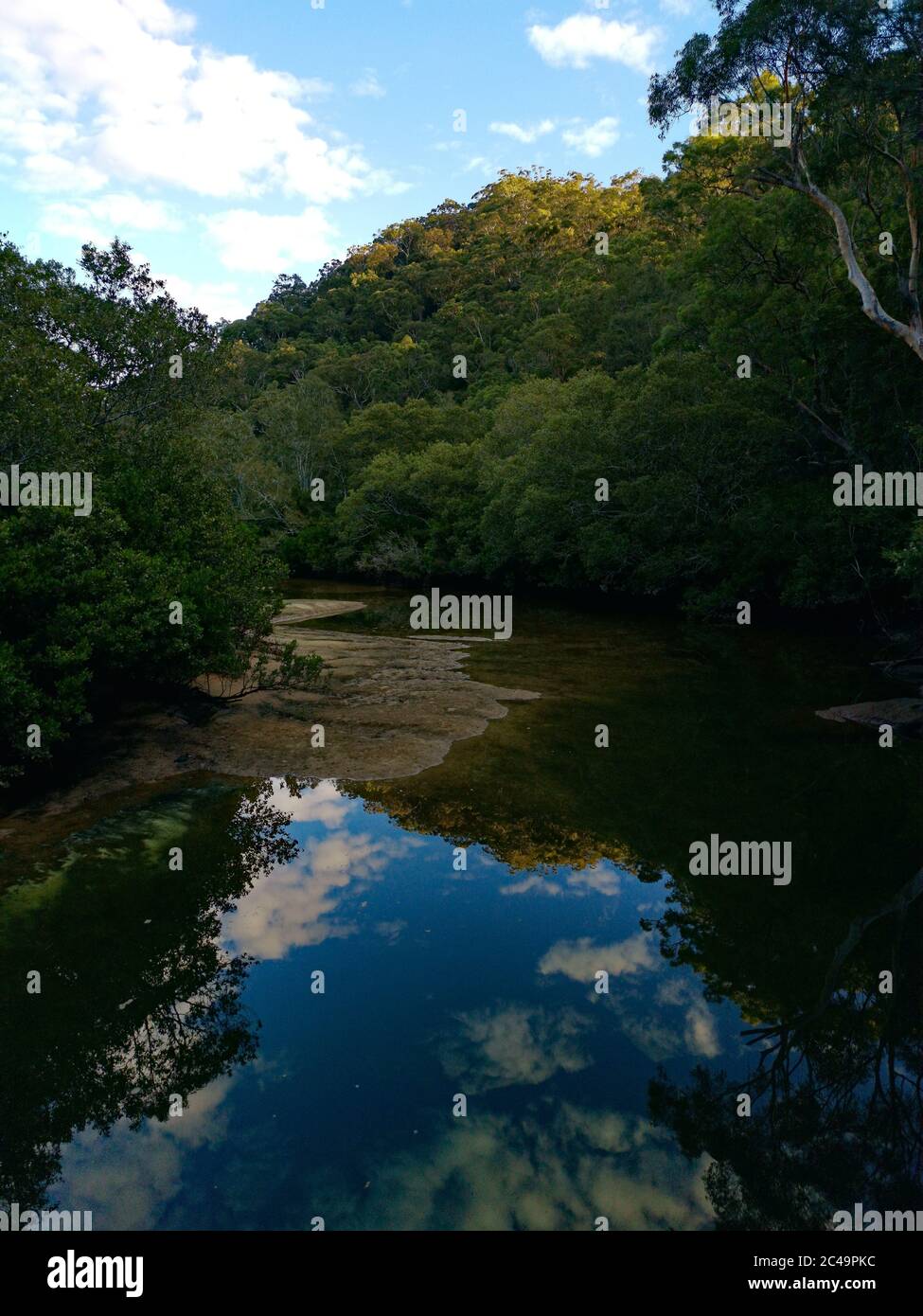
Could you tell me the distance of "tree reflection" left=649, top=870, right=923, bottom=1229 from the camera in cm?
508

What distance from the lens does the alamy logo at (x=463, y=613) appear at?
1280 inches

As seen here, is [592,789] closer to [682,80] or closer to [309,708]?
[309,708]

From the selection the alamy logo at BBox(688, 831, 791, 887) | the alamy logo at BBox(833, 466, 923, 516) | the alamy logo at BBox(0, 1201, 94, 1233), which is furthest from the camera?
the alamy logo at BBox(833, 466, 923, 516)

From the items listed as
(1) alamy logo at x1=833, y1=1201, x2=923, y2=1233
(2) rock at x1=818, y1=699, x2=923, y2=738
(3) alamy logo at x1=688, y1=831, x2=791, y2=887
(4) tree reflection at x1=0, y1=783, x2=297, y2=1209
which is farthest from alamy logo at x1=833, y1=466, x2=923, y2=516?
(1) alamy logo at x1=833, y1=1201, x2=923, y2=1233

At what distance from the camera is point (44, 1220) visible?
4.87 m

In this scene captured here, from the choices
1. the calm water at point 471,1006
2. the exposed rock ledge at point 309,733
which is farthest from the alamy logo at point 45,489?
the calm water at point 471,1006

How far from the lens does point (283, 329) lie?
386ft

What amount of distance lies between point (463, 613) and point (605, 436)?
10977 mm

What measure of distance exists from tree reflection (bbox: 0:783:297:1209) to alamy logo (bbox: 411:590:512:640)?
1971 centimetres

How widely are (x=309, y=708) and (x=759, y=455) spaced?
21436mm
